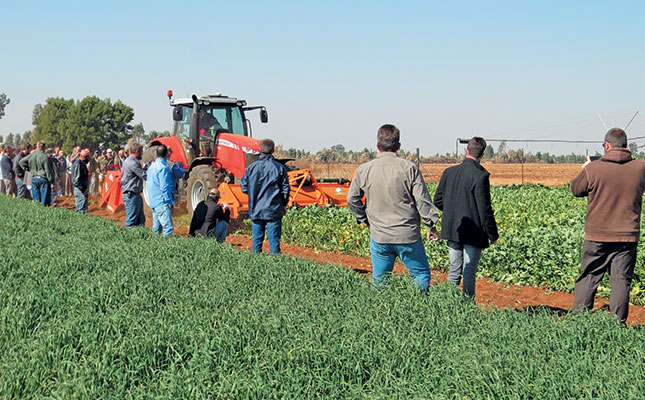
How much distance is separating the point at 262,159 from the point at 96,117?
243ft

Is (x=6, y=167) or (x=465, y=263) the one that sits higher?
(x=6, y=167)

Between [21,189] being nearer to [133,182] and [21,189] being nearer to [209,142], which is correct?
[209,142]

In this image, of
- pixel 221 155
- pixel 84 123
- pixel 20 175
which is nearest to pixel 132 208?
pixel 221 155

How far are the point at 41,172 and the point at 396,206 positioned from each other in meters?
Result: 12.6

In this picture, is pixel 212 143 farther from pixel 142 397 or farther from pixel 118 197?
pixel 142 397

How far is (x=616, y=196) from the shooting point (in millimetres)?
5219

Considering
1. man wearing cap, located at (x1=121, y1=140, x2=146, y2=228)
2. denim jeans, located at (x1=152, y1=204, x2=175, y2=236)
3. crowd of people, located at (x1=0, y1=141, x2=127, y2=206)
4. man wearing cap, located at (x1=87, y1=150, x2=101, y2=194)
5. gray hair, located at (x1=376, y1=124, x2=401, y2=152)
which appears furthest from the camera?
man wearing cap, located at (x1=87, y1=150, x2=101, y2=194)

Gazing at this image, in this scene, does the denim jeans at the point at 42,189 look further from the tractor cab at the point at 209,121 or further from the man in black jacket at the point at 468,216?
the man in black jacket at the point at 468,216

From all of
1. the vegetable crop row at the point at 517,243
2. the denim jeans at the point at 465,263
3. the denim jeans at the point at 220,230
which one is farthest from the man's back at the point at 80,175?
the denim jeans at the point at 465,263

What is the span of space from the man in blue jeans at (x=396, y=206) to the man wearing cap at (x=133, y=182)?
18.5ft

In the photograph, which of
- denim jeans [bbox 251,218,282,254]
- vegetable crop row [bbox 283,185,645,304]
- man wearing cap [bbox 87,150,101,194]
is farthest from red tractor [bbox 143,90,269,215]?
man wearing cap [bbox 87,150,101,194]

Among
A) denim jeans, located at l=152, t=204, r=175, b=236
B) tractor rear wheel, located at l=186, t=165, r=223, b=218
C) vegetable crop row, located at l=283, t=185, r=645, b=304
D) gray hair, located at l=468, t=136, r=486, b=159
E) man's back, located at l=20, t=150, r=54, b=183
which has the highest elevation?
gray hair, located at l=468, t=136, r=486, b=159

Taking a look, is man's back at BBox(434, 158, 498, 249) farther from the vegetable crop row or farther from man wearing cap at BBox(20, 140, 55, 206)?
man wearing cap at BBox(20, 140, 55, 206)

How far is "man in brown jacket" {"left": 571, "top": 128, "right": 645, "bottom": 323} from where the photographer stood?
5.20 m
